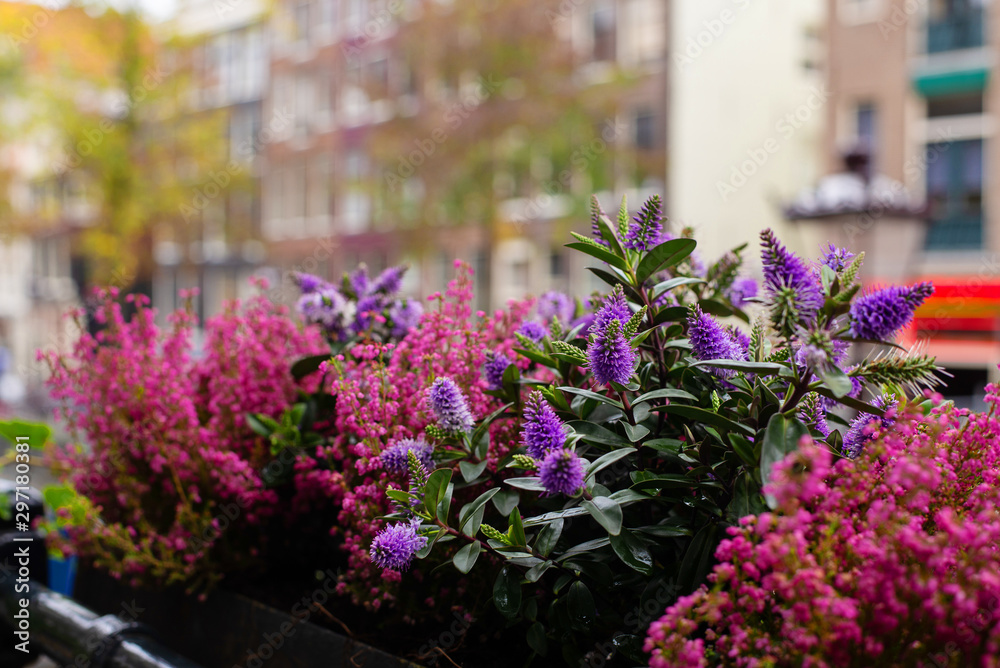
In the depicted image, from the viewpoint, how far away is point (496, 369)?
1368 mm

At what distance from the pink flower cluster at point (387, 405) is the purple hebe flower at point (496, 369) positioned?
0.10 feet

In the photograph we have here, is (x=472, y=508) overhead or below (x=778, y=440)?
below

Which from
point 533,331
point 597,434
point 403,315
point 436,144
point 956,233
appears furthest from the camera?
point 436,144

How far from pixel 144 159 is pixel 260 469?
41.2 feet

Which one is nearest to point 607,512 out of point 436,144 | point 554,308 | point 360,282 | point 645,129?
point 554,308

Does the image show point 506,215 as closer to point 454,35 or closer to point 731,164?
point 454,35

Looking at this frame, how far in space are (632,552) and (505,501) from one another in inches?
8.2

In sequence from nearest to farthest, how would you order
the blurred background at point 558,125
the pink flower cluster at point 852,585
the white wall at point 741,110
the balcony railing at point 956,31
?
the pink flower cluster at point 852,585, the blurred background at point 558,125, the balcony railing at point 956,31, the white wall at point 741,110

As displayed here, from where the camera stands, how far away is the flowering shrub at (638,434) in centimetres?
97

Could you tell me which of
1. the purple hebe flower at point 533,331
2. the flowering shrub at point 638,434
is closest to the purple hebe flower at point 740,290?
the flowering shrub at point 638,434

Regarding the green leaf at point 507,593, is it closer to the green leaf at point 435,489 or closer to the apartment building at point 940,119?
the green leaf at point 435,489

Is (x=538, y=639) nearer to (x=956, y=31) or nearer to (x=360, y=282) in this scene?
(x=360, y=282)

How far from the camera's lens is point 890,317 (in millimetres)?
944

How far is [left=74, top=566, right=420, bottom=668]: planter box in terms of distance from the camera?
140 cm
